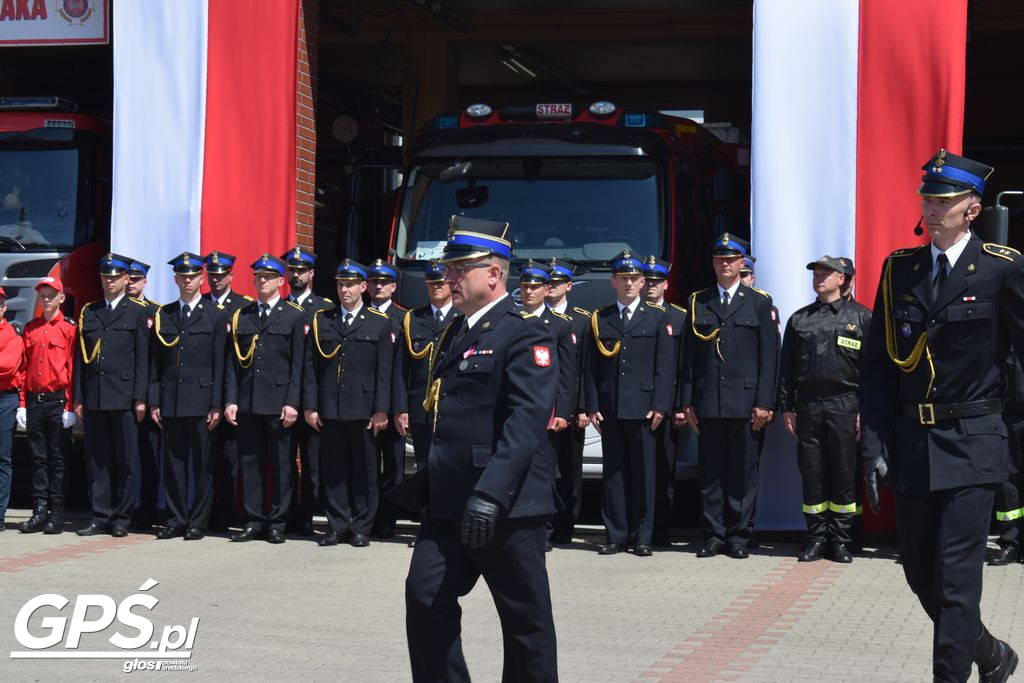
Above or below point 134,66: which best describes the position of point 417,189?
below

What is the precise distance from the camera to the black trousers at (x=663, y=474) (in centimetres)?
1090

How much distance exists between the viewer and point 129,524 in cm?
1147

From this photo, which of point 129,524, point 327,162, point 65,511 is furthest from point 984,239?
point 327,162

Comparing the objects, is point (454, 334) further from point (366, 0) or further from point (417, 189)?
point (366, 0)

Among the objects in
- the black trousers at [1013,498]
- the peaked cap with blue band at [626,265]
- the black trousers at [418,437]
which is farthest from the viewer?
the peaked cap with blue band at [626,265]

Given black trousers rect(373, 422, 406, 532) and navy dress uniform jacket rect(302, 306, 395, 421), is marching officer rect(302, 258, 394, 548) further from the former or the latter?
black trousers rect(373, 422, 406, 532)

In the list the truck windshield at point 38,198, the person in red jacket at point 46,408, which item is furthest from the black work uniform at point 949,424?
the truck windshield at point 38,198

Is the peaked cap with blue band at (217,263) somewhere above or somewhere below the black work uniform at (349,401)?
above

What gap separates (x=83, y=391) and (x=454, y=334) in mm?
6767

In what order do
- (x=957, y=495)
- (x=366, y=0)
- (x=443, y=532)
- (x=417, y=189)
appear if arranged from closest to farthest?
(x=443, y=532), (x=957, y=495), (x=417, y=189), (x=366, y=0)

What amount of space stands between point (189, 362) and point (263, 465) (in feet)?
3.14

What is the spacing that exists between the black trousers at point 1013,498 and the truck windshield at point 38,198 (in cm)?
792

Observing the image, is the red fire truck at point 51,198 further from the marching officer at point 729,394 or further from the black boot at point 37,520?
the marching officer at point 729,394

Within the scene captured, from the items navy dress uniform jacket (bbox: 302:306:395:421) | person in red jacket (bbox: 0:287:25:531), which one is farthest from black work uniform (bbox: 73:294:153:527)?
navy dress uniform jacket (bbox: 302:306:395:421)
